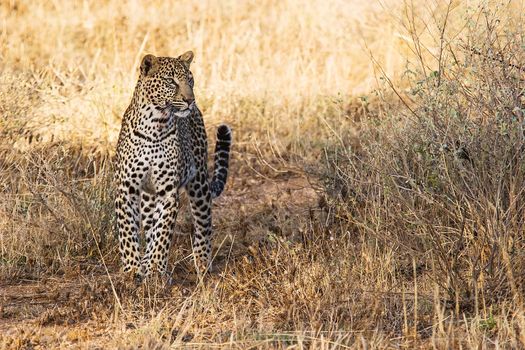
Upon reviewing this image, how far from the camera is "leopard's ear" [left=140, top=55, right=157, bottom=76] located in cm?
719

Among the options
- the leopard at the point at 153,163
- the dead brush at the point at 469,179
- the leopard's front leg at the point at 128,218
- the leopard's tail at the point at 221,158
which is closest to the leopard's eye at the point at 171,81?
the leopard at the point at 153,163

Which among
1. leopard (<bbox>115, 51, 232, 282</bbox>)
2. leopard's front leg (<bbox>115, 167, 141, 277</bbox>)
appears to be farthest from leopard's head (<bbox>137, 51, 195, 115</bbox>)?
leopard's front leg (<bbox>115, 167, 141, 277</bbox>)

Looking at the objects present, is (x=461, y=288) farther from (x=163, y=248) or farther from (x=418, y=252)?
(x=163, y=248)

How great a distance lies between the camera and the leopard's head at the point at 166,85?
708cm

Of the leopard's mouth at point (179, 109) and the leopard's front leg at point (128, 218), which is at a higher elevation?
the leopard's mouth at point (179, 109)

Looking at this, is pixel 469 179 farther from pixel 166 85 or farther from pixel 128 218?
pixel 128 218

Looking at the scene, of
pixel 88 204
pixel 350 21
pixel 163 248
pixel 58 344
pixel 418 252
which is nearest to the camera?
pixel 58 344

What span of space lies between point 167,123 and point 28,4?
7702 mm

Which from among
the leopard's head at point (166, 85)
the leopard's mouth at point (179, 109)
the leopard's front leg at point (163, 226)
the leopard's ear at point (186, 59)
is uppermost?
the leopard's ear at point (186, 59)

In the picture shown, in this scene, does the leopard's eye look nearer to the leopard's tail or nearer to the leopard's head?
the leopard's head

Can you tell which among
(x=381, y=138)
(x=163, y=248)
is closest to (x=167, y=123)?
(x=163, y=248)

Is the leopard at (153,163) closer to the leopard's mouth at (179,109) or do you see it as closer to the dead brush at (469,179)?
the leopard's mouth at (179,109)

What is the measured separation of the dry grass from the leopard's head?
3.13 ft

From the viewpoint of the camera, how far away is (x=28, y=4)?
14219mm
